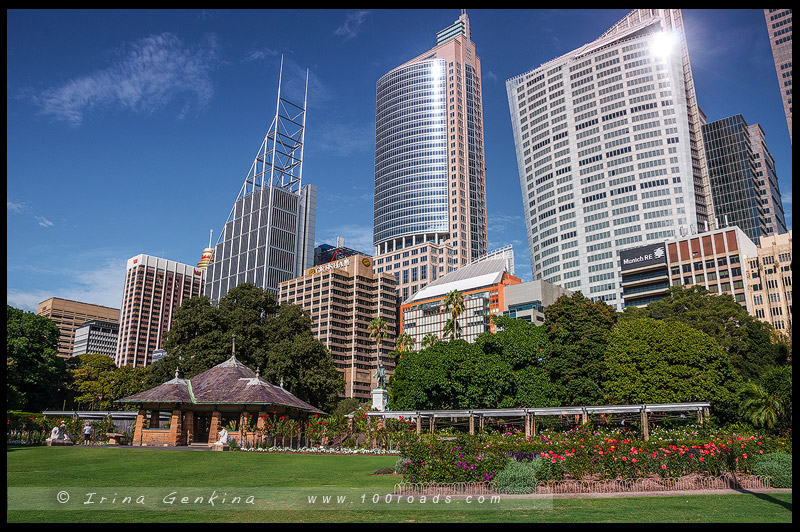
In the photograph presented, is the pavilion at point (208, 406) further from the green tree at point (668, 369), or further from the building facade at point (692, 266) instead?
the building facade at point (692, 266)

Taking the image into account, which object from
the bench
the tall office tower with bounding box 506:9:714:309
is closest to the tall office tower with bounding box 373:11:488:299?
the tall office tower with bounding box 506:9:714:309

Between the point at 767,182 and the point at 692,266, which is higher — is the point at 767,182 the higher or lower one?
the higher one

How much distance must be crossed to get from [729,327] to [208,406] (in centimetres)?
5446

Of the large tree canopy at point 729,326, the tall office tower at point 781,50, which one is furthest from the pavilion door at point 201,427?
the tall office tower at point 781,50

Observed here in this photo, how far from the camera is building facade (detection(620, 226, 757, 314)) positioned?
9869 cm

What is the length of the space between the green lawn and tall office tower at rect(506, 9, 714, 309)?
4503 inches

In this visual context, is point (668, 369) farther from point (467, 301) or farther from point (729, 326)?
point (467, 301)

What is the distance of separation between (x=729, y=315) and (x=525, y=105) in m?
106

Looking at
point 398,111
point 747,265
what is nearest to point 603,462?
point 747,265

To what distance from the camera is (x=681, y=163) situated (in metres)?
127

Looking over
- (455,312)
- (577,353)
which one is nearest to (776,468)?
(577,353)

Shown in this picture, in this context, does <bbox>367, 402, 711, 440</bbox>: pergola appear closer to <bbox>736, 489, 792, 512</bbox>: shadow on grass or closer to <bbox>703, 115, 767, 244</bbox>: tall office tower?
<bbox>736, 489, 792, 512</bbox>: shadow on grass

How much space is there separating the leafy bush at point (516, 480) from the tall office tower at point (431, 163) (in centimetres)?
14347

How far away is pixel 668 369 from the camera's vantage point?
44.5 meters
